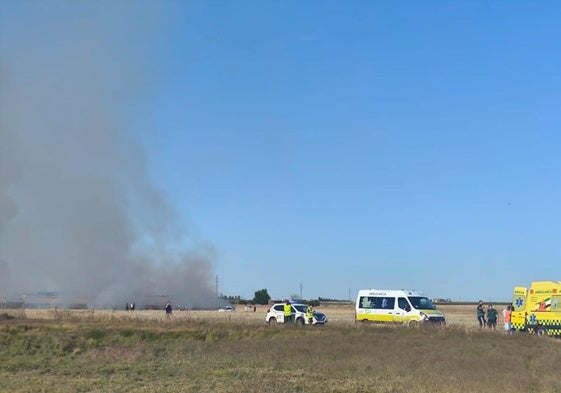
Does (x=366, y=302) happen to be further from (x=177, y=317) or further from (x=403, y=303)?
Answer: (x=177, y=317)

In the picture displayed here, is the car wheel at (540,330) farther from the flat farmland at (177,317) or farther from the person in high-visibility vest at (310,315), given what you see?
the person in high-visibility vest at (310,315)

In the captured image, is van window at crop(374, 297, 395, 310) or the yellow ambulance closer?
the yellow ambulance

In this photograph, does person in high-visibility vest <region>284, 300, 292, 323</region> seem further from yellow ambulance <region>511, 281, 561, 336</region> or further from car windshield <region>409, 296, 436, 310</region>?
yellow ambulance <region>511, 281, 561, 336</region>

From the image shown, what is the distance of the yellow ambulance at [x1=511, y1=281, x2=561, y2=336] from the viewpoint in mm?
37250

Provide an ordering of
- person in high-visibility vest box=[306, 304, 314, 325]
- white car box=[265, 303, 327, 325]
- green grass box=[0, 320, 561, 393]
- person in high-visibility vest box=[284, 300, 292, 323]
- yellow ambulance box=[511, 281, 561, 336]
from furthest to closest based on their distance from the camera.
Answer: person in high-visibility vest box=[284, 300, 292, 323] < white car box=[265, 303, 327, 325] < person in high-visibility vest box=[306, 304, 314, 325] < yellow ambulance box=[511, 281, 561, 336] < green grass box=[0, 320, 561, 393]

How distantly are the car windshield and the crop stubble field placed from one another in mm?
5877

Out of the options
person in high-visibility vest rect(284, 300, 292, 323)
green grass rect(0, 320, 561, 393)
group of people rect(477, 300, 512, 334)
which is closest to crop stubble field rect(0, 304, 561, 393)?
green grass rect(0, 320, 561, 393)

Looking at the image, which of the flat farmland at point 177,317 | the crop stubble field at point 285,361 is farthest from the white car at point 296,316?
the crop stubble field at point 285,361

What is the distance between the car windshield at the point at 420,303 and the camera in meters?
41.6

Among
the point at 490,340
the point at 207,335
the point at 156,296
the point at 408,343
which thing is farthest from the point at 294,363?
the point at 156,296

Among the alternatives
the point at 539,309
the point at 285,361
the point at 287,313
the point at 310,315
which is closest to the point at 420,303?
the point at 539,309

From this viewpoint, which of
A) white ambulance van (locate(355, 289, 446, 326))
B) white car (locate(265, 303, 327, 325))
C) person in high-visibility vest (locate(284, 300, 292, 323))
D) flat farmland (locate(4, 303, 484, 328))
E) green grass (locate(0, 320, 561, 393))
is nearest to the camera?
green grass (locate(0, 320, 561, 393))

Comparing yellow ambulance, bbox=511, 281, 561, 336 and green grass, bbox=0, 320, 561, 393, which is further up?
yellow ambulance, bbox=511, 281, 561, 336

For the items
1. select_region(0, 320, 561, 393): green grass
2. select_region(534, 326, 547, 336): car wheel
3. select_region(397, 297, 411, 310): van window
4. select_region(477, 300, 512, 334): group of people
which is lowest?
select_region(0, 320, 561, 393): green grass
